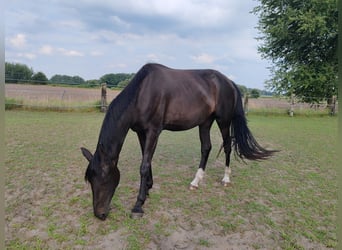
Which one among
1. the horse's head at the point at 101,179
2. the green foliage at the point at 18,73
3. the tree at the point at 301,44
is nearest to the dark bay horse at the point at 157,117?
the horse's head at the point at 101,179

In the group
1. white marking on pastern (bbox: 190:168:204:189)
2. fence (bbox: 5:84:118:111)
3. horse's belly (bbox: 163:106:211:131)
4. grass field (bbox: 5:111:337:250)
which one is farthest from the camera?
fence (bbox: 5:84:118:111)

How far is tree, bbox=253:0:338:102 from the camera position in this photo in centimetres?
1150

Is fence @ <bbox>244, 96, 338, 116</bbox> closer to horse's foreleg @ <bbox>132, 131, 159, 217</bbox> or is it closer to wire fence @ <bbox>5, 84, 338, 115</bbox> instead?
wire fence @ <bbox>5, 84, 338, 115</bbox>

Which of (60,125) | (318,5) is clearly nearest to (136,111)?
(60,125)

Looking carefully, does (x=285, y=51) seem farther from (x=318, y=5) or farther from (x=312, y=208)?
(x=312, y=208)

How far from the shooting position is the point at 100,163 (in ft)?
7.14

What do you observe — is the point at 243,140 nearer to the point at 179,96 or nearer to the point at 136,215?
the point at 179,96

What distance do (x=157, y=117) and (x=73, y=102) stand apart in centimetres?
1032

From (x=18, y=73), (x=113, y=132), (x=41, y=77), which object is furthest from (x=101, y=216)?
(x=41, y=77)

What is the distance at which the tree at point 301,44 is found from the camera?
1150 centimetres

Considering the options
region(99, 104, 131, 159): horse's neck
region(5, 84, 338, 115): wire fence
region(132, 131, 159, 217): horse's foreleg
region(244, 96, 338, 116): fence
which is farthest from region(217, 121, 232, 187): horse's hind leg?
region(244, 96, 338, 116): fence

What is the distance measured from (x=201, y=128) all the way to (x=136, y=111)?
1.20 meters

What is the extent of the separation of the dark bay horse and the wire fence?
8077 mm

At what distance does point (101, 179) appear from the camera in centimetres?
218
